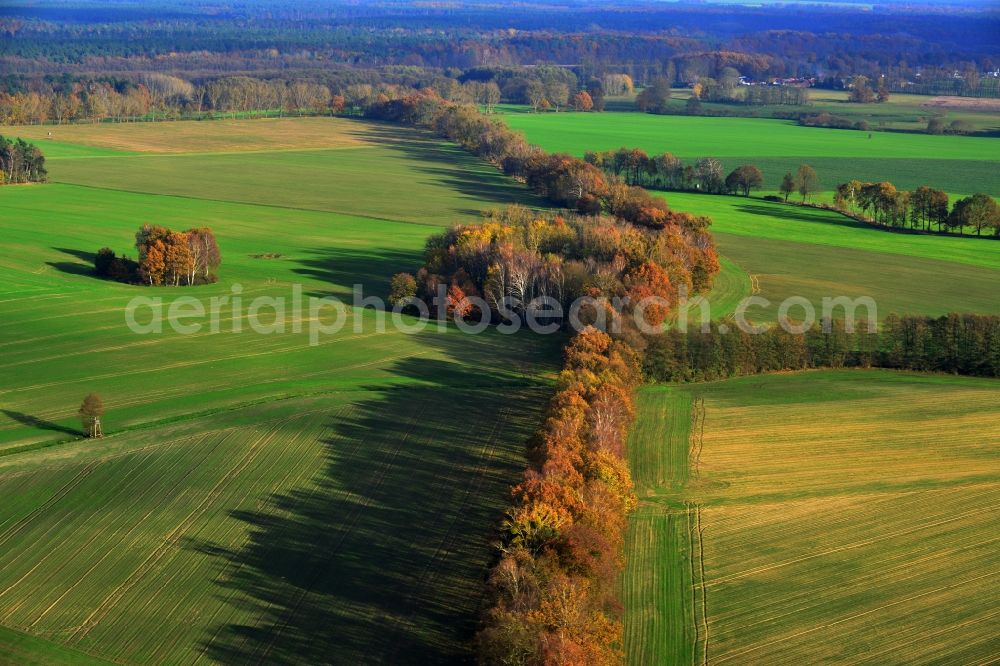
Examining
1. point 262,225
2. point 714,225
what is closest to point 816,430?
point 714,225

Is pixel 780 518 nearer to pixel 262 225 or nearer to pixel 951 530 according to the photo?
pixel 951 530

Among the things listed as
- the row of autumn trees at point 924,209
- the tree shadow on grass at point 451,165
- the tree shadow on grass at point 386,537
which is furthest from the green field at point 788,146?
the tree shadow on grass at point 386,537

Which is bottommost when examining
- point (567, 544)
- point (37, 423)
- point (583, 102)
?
point (37, 423)

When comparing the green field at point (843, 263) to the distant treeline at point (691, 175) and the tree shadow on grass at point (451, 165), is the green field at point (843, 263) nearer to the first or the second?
the distant treeline at point (691, 175)

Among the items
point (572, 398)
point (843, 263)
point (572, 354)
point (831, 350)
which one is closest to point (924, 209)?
point (843, 263)

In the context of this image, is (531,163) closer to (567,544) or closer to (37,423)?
(37,423)

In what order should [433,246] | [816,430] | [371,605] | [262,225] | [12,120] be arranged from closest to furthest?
[371,605], [816,430], [433,246], [262,225], [12,120]

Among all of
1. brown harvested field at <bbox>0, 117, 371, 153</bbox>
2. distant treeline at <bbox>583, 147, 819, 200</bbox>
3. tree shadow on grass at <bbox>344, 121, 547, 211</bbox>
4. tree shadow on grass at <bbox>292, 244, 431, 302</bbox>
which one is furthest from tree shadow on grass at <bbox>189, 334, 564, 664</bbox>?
brown harvested field at <bbox>0, 117, 371, 153</bbox>

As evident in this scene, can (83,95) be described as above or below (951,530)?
above
